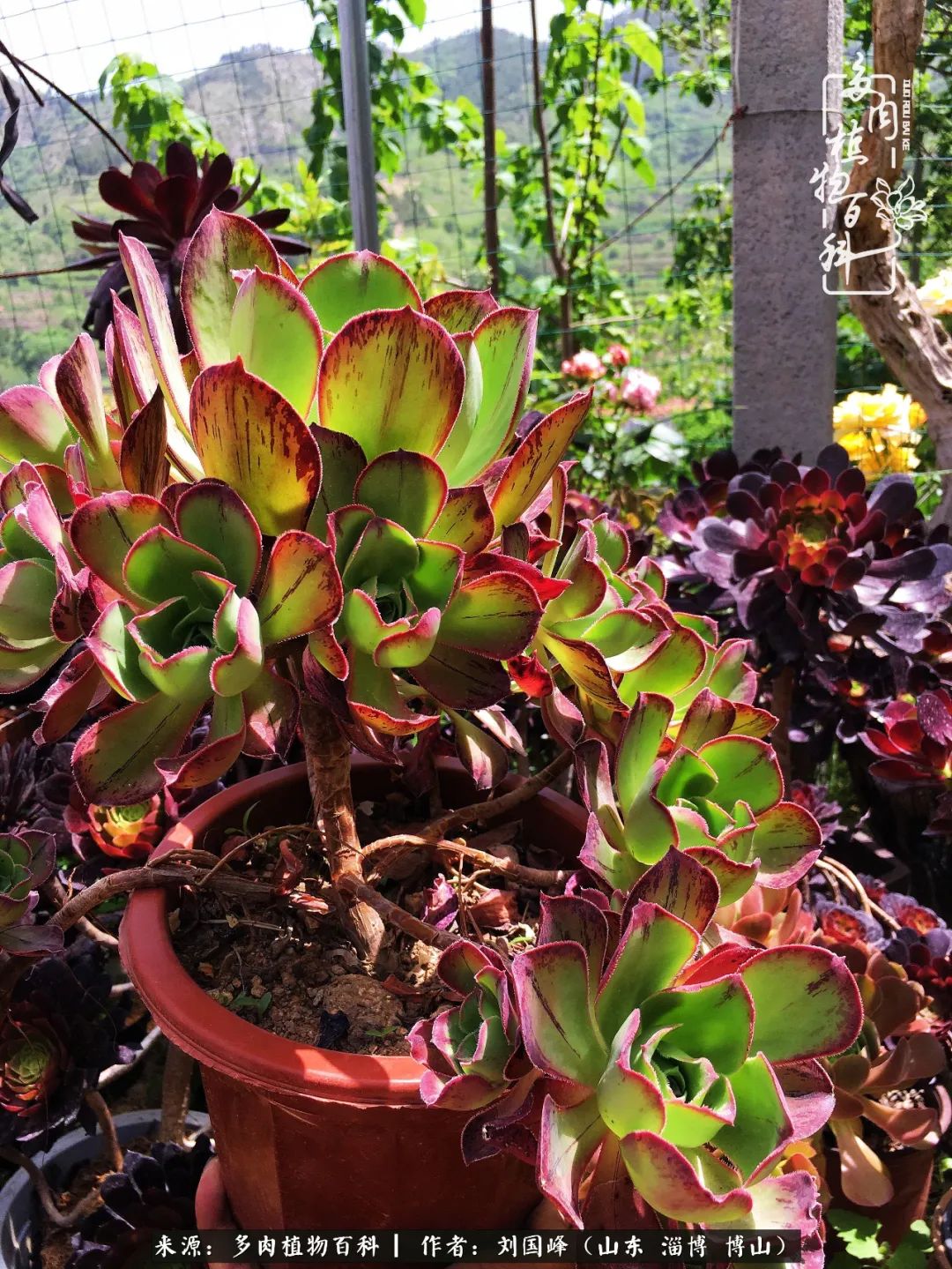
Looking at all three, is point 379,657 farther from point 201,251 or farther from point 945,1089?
point 945,1089

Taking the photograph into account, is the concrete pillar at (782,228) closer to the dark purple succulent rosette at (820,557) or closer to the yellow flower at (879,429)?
the yellow flower at (879,429)

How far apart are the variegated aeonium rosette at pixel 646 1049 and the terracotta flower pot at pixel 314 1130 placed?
0.30 feet

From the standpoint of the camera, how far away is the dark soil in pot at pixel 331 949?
73 cm

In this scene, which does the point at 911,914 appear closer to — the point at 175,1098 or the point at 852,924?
the point at 852,924

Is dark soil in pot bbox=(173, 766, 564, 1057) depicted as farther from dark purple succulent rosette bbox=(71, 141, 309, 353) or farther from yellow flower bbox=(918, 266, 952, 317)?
yellow flower bbox=(918, 266, 952, 317)

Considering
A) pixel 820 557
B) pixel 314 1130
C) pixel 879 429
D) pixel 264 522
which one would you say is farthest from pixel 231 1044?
pixel 879 429

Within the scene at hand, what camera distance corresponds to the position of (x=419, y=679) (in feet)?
1.94

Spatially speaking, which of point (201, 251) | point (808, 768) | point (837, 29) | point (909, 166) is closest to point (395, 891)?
point (201, 251)

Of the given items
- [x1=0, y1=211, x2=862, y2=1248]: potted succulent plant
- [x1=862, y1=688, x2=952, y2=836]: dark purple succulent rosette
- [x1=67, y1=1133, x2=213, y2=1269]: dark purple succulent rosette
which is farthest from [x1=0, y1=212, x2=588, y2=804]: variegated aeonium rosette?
[x1=862, y1=688, x2=952, y2=836]: dark purple succulent rosette

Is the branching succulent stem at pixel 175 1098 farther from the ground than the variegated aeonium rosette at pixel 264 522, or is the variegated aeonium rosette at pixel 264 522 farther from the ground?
the variegated aeonium rosette at pixel 264 522

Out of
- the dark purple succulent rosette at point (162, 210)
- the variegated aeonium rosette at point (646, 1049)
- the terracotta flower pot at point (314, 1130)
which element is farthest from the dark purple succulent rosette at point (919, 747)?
the dark purple succulent rosette at point (162, 210)

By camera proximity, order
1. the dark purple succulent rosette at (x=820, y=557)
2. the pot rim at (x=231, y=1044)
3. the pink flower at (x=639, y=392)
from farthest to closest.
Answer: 1. the pink flower at (x=639, y=392)
2. the dark purple succulent rosette at (x=820, y=557)
3. the pot rim at (x=231, y=1044)
